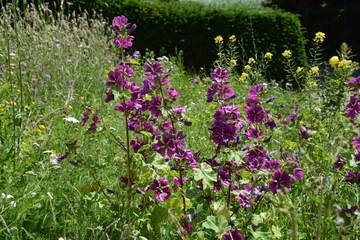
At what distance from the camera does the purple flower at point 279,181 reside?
1.84 metres

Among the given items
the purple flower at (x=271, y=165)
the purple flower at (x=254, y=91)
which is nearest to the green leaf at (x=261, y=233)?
the purple flower at (x=271, y=165)

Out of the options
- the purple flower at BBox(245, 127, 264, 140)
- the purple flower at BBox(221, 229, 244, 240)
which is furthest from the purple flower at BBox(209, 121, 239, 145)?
the purple flower at BBox(221, 229, 244, 240)

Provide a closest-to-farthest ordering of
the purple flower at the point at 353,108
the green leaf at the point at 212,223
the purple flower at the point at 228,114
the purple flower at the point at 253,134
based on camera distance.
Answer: the green leaf at the point at 212,223 → the purple flower at the point at 228,114 → the purple flower at the point at 253,134 → the purple flower at the point at 353,108

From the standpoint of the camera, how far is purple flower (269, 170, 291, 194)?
6.03ft

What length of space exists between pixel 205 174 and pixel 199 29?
7146 millimetres

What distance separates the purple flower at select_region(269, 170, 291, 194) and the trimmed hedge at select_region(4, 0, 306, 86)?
678 cm

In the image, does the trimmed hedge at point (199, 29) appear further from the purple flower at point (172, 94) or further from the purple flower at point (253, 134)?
the purple flower at point (172, 94)

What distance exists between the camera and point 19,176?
2.35m

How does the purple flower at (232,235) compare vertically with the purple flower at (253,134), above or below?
below

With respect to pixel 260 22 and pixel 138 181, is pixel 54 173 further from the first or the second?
pixel 260 22

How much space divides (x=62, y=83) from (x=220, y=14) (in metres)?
4.43

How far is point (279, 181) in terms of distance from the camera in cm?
186

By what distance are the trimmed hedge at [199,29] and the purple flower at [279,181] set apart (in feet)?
22.3

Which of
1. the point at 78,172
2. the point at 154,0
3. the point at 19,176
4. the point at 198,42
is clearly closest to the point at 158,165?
the point at 19,176
